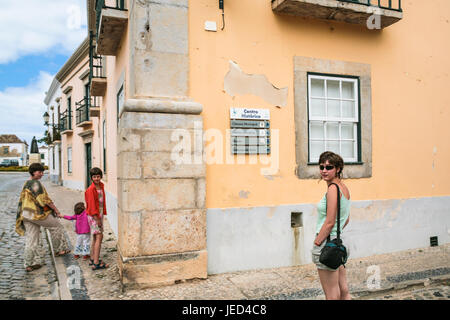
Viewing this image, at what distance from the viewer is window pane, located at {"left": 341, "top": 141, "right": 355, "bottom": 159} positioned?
5973mm

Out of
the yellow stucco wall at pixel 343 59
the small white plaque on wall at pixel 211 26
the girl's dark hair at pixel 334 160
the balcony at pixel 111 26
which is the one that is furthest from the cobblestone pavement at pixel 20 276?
the small white plaque on wall at pixel 211 26

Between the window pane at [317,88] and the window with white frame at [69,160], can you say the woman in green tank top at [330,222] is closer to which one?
the window pane at [317,88]

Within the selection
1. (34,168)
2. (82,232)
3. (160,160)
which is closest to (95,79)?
(34,168)

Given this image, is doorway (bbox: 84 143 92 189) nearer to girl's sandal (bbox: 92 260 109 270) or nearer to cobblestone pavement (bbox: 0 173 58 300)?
cobblestone pavement (bbox: 0 173 58 300)

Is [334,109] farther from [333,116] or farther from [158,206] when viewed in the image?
[158,206]

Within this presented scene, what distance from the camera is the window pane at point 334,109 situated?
5875mm

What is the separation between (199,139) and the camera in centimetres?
471

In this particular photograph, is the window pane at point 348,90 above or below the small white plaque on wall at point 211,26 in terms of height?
below

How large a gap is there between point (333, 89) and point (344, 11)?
124cm

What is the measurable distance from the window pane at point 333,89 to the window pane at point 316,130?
1.79 feet

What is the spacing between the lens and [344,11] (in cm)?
554

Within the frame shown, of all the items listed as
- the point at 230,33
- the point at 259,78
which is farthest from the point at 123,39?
the point at 259,78
